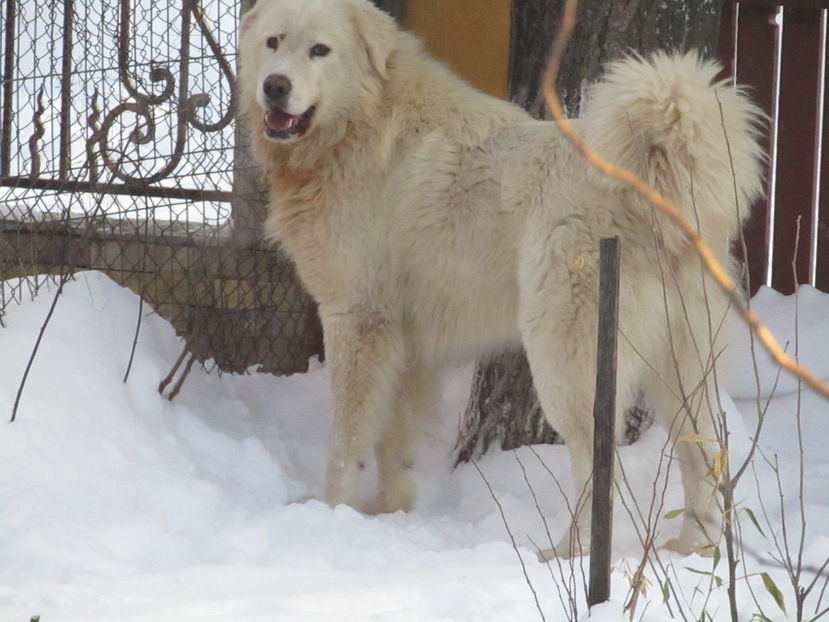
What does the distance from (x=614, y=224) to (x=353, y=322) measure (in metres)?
1.06

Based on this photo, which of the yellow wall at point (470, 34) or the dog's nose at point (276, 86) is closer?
the dog's nose at point (276, 86)

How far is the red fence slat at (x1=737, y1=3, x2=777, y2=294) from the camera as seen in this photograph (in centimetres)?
532

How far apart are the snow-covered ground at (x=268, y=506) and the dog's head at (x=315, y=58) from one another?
3.65 feet

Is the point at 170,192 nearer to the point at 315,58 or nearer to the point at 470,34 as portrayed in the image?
the point at 315,58

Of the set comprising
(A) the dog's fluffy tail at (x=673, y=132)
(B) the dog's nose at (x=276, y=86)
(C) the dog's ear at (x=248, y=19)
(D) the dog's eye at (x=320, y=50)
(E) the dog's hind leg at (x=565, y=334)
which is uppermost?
(C) the dog's ear at (x=248, y=19)

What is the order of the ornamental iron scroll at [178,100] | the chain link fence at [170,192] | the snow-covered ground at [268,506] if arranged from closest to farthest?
the snow-covered ground at [268,506]
the ornamental iron scroll at [178,100]
the chain link fence at [170,192]

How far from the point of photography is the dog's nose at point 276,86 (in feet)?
11.8

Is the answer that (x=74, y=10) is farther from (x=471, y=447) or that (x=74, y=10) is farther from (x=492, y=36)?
(x=471, y=447)

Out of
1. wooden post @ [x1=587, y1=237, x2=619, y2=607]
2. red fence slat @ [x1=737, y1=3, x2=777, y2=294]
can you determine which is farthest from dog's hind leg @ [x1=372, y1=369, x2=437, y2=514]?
red fence slat @ [x1=737, y1=3, x2=777, y2=294]

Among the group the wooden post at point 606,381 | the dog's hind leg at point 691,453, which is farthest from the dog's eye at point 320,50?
the wooden post at point 606,381

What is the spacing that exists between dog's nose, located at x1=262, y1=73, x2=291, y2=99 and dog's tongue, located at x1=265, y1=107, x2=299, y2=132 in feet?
0.33

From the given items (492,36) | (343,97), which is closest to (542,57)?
(492,36)

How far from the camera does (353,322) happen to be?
145 inches

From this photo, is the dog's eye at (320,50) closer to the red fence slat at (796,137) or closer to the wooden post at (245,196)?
the wooden post at (245,196)
